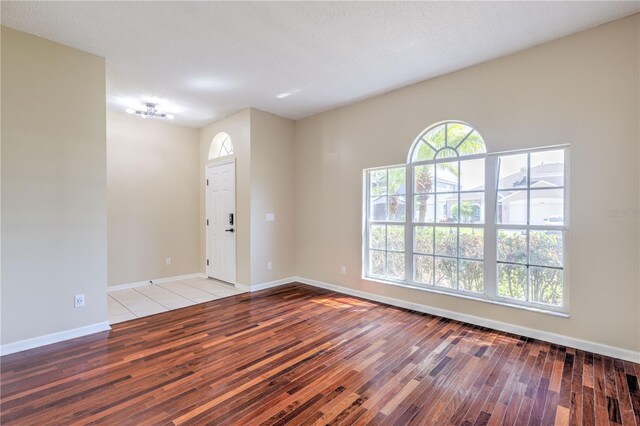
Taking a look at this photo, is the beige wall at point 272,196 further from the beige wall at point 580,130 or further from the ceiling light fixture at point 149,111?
the beige wall at point 580,130

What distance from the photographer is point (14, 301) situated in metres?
2.68

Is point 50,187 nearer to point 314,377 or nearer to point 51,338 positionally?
point 51,338

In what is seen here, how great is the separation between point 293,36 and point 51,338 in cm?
373

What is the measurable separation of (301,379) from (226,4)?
301cm

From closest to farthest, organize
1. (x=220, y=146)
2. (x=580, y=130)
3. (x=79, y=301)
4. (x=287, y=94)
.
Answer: (x=580, y=130) < (x=79, y=301) < (x=287, y=94) < (x=220, y=146)

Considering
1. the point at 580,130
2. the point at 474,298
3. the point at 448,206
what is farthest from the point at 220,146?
the point at 580,130

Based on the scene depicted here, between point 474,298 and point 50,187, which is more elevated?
point 50,187

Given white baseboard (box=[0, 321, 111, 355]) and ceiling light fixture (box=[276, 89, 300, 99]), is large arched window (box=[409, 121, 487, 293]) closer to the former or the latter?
ceiling light fixture (box=[276, 89, 300, 99])

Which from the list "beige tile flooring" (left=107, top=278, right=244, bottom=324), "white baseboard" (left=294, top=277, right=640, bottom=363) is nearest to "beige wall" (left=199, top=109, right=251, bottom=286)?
"beige tile flooring" (left=107, top=278, right=244, bottom=324)

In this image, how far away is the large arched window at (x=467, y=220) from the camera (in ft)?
9.81

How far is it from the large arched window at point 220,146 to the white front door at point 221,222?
27cm

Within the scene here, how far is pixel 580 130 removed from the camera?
2.74 metres

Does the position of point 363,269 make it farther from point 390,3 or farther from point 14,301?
point 14,301

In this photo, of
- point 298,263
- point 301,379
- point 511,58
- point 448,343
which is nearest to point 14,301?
point 301,379
